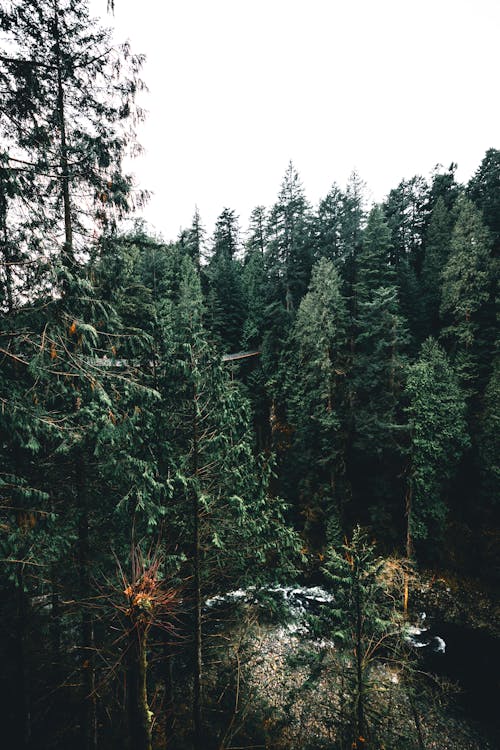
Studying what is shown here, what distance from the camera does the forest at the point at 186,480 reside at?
449 centimetres

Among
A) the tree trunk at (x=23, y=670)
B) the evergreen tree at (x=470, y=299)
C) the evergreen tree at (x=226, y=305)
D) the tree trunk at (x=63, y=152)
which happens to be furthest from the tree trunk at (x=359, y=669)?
the evergreen tree at (x=226, y=305)

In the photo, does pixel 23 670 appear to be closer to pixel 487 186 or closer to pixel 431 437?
pixel 431 437

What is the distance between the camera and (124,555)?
677cm

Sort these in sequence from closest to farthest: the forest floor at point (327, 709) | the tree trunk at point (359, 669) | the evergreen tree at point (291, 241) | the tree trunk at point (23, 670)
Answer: the tree trunk at point (23, 670), the tree trunk at point (359, 669), the forest floor at point (327, 709), the evergreen tree at point (291, 241)

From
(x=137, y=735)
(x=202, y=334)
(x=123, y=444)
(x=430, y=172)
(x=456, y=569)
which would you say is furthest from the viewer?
(x=430, y=172)

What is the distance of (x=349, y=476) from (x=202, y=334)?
16.9 meters

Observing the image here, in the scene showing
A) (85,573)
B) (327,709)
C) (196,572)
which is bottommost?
(327,709)

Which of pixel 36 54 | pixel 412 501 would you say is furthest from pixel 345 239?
pixel 36 54

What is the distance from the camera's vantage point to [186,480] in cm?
723

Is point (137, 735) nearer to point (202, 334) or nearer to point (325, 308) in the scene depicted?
point (202, 334)

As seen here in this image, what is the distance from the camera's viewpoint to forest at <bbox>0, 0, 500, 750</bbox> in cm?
449

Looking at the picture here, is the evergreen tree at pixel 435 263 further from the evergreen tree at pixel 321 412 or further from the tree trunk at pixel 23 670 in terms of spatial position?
the tree trunk at pixel 23 670

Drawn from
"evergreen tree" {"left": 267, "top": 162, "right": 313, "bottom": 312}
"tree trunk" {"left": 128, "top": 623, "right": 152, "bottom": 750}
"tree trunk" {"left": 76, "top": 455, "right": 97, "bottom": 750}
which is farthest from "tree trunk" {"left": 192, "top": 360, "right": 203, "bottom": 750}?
"evergreen tree" {"left": 267, "top": 162, "right": 313, "bottom": 312}

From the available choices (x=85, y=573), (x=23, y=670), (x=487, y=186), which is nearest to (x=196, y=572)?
(x=85, y=573)
